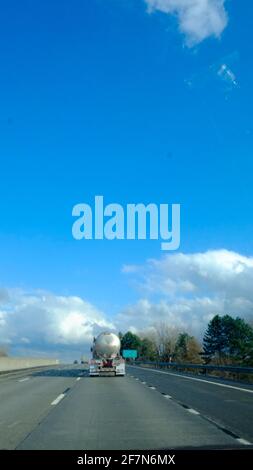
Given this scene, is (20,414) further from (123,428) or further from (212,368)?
(212,368)

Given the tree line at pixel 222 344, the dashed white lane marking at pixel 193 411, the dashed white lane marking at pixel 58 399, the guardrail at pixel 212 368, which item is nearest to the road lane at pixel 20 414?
the dashed white lane marking at pixel 58 399

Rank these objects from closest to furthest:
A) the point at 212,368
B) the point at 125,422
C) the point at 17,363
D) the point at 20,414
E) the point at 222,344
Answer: the point at 125,422
the point at 20,414
the point at 212,368
the point at 17,363
the point at 222,344

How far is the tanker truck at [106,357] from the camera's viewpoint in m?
43.2

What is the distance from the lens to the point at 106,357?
145 feet

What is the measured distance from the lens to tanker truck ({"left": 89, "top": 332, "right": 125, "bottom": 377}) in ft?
142

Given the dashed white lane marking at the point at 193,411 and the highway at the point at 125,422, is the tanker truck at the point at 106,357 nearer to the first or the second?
the highway at the point at 125,422

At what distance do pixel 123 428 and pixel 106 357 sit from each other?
3145cm

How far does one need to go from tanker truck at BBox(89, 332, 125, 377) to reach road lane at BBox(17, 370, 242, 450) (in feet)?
76.2

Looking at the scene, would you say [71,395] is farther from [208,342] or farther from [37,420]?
[208,342]

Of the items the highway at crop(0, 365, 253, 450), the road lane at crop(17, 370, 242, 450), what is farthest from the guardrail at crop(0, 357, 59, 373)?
the road lane at crop(17, 370, 242, 450)

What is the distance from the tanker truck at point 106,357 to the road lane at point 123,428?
23.2m

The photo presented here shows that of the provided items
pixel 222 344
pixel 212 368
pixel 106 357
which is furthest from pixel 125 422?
pixel 222 344
